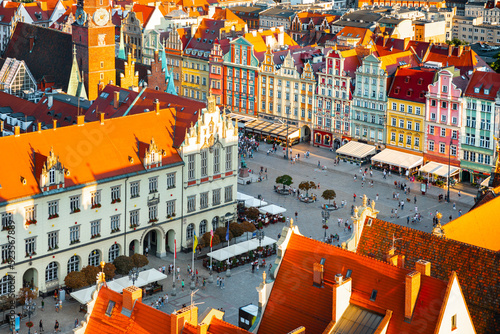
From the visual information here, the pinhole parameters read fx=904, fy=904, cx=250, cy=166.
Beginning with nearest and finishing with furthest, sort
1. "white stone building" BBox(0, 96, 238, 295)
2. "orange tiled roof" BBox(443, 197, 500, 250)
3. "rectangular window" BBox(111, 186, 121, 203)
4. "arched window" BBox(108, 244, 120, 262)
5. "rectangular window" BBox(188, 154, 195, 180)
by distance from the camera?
"orange tiled roof" BBox(443, 197, 500, 250)
"white stone building" BBox(0, 96, 238, 295)
"rectangular window" BBox(111, 186, 121, 203)
"arched window" BBox(108, 244, 120, 262)
"rectangular window" BBox(188, 154, 195, 180)

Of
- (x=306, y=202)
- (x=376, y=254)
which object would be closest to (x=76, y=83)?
(x=306, y=202)

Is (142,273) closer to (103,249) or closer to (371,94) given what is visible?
(103,249)

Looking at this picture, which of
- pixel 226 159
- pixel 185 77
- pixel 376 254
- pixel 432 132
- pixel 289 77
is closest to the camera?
pixel 376 254

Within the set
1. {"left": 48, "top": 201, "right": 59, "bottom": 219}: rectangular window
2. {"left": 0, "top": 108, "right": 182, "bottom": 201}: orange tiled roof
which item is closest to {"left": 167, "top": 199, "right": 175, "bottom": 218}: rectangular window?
{"left": 0, "top": 108, "right": 182, "bottom": 201}: orange tiled roof

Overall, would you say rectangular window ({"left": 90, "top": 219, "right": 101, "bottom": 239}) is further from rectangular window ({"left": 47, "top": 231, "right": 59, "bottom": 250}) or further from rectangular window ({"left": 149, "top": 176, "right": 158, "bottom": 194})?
rectangular window ({"left": 149, "top": 176, "right": 158, "bottom": 194})

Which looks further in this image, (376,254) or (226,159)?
(226,159)

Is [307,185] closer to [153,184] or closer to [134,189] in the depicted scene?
[153,184]
